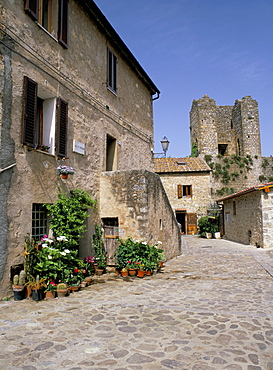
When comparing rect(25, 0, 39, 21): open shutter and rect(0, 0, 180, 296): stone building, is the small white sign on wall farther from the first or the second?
rect(25, 0, 39, 21): open shutter

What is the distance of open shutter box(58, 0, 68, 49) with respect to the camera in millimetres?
7438

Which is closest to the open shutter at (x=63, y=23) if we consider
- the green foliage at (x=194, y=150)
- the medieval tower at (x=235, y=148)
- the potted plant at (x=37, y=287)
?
the potted plant at (x=37, y=287)

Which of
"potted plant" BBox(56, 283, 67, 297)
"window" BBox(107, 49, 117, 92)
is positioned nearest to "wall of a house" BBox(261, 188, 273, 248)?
"window" BBox(107, 49, 117, 92)

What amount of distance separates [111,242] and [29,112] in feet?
15.3

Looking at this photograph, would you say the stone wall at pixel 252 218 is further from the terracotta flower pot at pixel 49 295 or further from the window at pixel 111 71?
the terracotta flower pot at pixel 49 295

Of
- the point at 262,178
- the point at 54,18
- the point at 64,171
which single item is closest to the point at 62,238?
the point at 64,171

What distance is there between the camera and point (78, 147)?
8.11 metres

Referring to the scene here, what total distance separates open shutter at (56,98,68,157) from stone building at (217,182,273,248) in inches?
384

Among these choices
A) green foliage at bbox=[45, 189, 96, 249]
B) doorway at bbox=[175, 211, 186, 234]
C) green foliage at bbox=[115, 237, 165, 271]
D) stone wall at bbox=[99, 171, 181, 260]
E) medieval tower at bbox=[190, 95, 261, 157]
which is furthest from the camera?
medieval tower at bbox=[190, 95, 261, 157]

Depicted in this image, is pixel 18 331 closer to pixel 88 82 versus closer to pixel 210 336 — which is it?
pixel 210 336

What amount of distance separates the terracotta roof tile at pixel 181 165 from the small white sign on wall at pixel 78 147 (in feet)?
58.5

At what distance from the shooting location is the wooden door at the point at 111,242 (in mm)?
9070

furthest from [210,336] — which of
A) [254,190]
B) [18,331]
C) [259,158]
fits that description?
[259,158]

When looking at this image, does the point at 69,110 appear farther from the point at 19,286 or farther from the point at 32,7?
the point at 19,286
